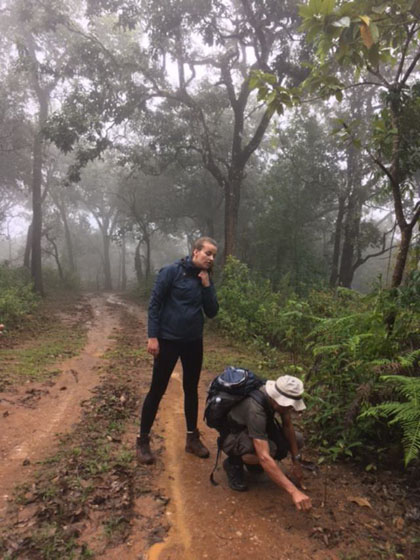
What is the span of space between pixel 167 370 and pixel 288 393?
1.27 metres

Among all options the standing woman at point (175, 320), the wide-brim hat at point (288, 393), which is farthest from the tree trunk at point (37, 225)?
the wide-brim hat at point (288, 393)

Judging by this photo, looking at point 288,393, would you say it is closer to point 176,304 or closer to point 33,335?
point 176,304

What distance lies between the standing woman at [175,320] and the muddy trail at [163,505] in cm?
43

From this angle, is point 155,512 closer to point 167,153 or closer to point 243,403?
point 243,403

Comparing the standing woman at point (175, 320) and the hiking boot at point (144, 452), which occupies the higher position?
the standing woman at point (175, 320)

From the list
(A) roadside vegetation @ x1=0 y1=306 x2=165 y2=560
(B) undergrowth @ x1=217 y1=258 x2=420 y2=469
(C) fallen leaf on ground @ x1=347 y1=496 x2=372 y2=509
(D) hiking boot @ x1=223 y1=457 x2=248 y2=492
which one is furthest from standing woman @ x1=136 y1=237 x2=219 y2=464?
(C) fallen leaf on ground @ x1=347 y1=496 x2=372 y2=509

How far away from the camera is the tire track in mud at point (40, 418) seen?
11.5 feet

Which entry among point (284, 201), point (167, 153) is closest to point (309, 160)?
point (284, 201)

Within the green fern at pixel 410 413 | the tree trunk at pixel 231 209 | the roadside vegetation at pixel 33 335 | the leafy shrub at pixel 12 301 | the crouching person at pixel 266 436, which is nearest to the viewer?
the green fern at pixel 410 413

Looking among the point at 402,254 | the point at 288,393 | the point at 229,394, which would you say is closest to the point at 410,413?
the point at 288,393

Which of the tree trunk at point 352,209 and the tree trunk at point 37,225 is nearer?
the tree trunk at point 352,209

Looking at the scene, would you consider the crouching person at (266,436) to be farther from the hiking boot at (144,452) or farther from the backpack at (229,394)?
the hiking boot at (144,452)

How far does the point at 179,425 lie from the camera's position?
458 cm

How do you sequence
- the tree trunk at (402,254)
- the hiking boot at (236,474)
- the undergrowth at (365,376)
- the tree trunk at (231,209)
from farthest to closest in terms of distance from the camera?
1. the tree trunk at (231,209)
2. the tree trunk at (402,254)
3. the undergrowth at (365,376)
4. the hiking boot at (236,474)
